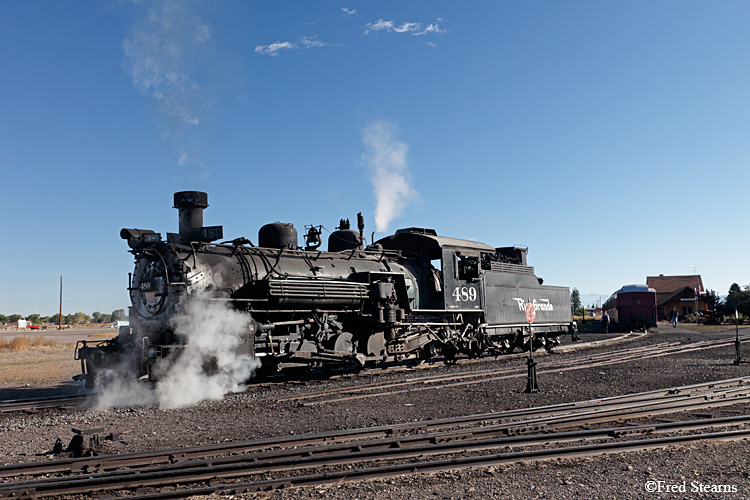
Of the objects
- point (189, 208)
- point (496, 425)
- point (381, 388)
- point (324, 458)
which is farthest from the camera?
point (189, 208)

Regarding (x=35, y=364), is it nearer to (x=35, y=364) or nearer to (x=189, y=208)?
(x=35, y=364)

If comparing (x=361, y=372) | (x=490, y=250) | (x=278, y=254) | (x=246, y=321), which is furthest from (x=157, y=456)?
(x=490, y=250)

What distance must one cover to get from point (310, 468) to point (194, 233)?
776 centimetres

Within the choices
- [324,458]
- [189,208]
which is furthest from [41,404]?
[324,458]

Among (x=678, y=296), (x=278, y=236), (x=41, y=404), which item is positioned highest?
(x=278, y=236)

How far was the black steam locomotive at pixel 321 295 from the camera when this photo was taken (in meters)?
11.5

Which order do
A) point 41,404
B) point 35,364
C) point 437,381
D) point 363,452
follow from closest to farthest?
1. point 363,452
2. point 41,404
3. point 437,381
4. point 35,364

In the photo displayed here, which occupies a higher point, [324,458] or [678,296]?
[678,296]

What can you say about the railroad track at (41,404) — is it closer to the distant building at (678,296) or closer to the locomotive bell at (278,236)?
the locomotive bell at (278,236)

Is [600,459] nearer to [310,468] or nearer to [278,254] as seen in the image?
[310,468]

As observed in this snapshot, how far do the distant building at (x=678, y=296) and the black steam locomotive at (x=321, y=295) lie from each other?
41795 millimetres

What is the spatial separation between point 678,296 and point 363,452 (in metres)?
63.9

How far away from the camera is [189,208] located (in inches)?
486

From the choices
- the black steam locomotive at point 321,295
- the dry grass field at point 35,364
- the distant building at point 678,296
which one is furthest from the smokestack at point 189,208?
the distant building at point 678,296
